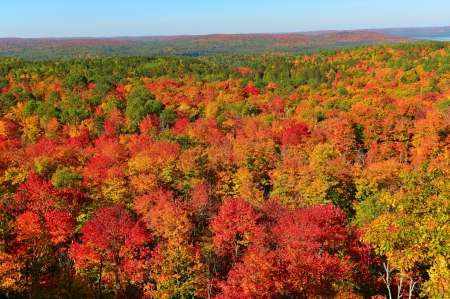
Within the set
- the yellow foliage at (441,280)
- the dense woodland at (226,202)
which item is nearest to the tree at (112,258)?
the dense woodland at (226,202)

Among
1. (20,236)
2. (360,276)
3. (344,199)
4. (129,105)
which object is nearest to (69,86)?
(129,105)

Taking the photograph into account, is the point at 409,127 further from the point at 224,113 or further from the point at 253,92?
the point at 253,92

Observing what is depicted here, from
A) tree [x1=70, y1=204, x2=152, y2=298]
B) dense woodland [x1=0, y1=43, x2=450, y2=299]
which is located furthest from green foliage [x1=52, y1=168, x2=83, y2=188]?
tree [x1=70, y1=204, x2=152, y2=298]

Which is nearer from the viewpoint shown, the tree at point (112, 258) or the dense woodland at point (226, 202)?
the dense woodland at point (226, 202)

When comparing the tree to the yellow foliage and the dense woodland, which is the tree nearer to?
the dense woodland

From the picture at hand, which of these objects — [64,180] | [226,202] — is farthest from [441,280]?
[64,180]

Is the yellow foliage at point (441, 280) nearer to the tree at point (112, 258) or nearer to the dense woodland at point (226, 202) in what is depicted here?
the dense woodland at point (226, 202)

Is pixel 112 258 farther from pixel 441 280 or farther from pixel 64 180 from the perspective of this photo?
pixel 441 280

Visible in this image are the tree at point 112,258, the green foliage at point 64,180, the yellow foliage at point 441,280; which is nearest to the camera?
the yellow foliage at point 441,280

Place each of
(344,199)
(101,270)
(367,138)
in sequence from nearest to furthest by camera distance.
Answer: (101,270)
(344,199)
(367,138)
